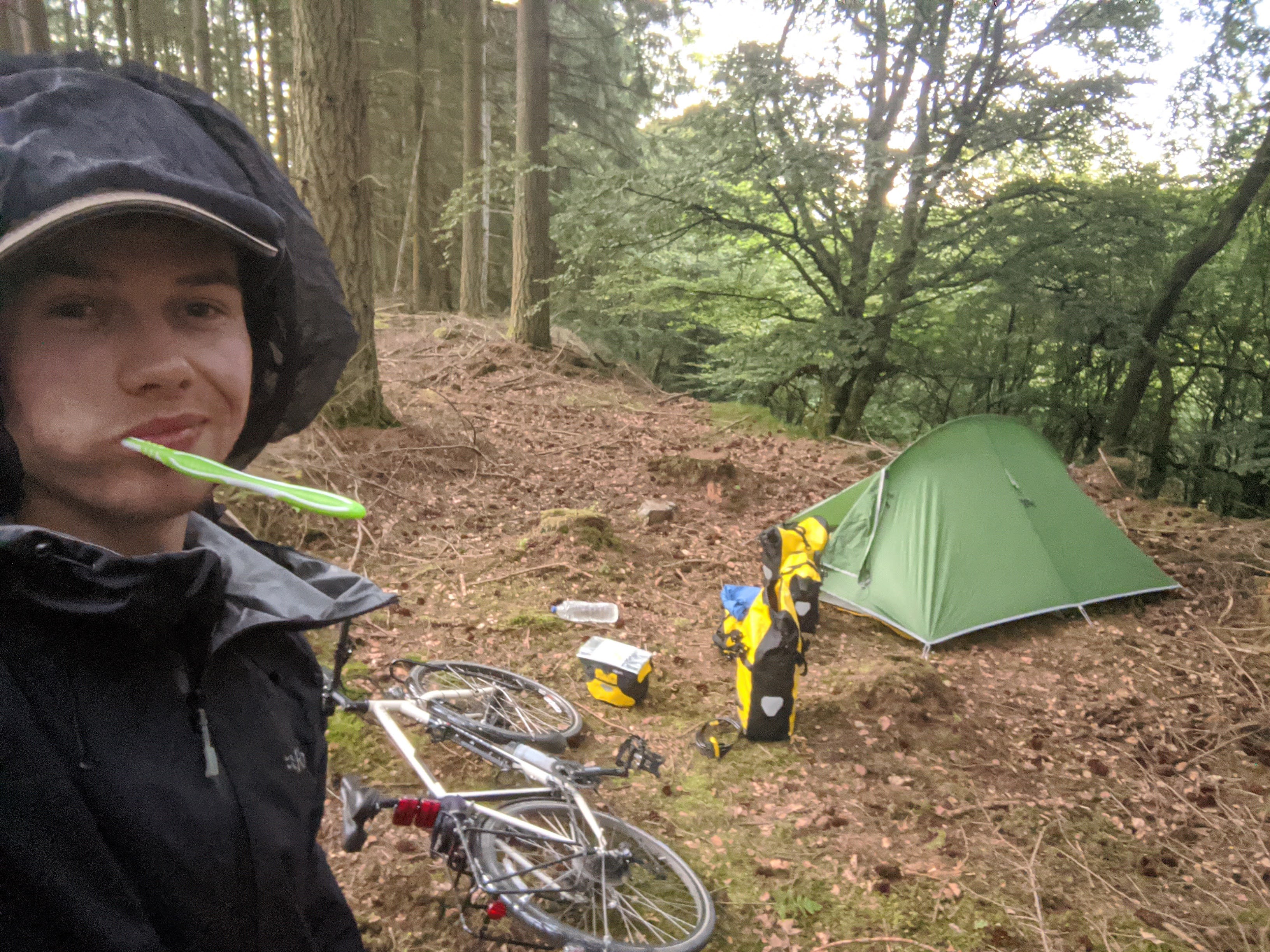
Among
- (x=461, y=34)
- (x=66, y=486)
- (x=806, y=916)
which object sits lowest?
(x=806, y=916)

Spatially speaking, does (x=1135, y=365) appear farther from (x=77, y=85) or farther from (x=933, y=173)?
(x=77, y=85)

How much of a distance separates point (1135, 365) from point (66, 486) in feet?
36.2

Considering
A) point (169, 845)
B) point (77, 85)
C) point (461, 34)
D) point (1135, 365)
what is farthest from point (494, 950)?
point (461, 34)

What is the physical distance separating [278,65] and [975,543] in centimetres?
Result: 1393

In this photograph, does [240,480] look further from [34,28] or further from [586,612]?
[34,28]

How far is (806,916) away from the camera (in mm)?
2566

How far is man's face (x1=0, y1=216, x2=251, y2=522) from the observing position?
70 cm

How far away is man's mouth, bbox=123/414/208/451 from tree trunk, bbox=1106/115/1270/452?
9.12 m

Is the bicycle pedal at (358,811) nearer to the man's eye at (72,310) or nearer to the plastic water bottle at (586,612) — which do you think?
the man's eye at (72,310)

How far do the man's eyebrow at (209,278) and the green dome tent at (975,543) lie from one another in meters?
4.78

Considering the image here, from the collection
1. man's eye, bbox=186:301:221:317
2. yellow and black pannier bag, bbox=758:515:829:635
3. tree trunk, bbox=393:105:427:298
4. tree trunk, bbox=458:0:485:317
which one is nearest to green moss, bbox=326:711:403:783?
yellow and black pannier bag, bbox=758:515:829:635

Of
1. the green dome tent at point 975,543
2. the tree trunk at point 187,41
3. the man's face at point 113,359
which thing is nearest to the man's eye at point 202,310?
the man's face at point 113,359

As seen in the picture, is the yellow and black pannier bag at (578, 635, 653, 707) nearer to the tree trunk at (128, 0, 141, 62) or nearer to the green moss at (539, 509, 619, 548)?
the green moss at (539, 509, 619, 548)

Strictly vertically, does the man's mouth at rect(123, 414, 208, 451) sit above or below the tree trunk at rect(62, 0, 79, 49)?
below
